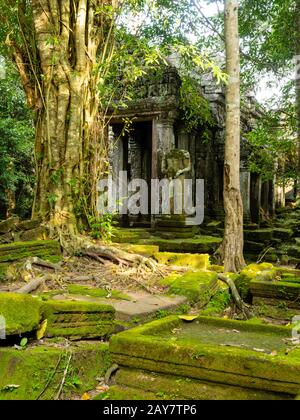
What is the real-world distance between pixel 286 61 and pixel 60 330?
1110cm

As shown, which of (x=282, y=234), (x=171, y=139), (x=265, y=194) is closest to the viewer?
(x=171, y=139)

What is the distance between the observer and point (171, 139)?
459 inches

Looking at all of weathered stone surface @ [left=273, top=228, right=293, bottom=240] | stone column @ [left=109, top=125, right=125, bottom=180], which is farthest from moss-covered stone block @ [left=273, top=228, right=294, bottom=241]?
stone column @ [left=109, top=125, right=125, bottom=180]

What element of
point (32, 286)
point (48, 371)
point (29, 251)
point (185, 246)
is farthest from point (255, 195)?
point (48, 371)

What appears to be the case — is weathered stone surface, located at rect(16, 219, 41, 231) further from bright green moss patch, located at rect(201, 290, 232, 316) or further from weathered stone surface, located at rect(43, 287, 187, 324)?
bright green moss patch, located at rect(201, 290, 232, 316)

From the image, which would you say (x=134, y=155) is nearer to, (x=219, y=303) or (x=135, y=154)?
(x=135, y=154)

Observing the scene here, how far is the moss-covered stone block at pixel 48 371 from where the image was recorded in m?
2.57

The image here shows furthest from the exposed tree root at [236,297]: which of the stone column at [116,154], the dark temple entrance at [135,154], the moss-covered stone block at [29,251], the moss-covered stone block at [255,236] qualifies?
Result: the stone column at [116,154]

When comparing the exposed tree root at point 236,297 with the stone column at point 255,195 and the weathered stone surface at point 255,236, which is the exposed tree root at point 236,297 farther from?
the stone column at point 255,195

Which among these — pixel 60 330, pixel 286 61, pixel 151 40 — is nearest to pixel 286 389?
pixel 60 330

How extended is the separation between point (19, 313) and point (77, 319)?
1.79 feet

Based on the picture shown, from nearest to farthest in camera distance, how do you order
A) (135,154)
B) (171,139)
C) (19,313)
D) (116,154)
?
(19,313), (171,139), (116,154), (135,154)

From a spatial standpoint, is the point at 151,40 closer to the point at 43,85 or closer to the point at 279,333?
the point at 43,85

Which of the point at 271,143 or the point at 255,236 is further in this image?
the point at 255,236
